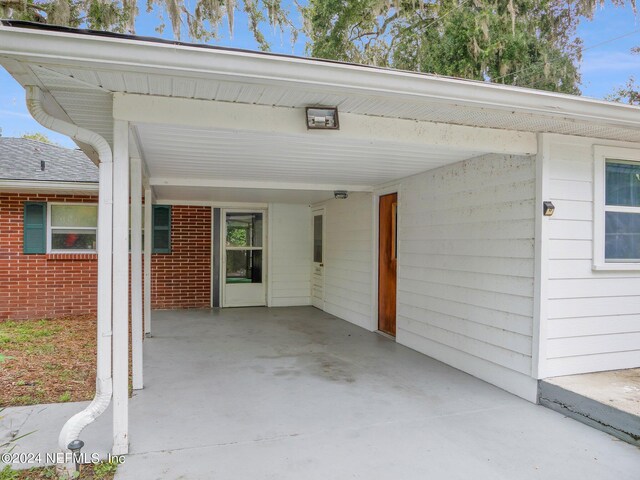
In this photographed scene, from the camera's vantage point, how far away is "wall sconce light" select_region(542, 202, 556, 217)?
3.66 meters

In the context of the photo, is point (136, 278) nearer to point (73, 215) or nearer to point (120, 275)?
point (120, 275)

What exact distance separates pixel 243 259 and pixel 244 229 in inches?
24.7

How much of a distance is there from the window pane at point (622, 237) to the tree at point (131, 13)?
22.5 ft

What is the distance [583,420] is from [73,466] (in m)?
3.49

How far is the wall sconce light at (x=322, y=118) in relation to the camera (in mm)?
2979

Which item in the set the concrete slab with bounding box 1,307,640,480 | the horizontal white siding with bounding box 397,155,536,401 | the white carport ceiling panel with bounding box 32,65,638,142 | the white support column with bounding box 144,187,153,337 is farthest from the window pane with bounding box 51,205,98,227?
the white carport ceiling panel with bounding box 32,65,638,142

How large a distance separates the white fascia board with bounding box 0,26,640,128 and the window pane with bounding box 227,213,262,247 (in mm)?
6784

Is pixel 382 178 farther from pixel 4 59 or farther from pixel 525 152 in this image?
pixel 4 59

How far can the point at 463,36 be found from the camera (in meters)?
9.55

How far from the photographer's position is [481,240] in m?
4.44

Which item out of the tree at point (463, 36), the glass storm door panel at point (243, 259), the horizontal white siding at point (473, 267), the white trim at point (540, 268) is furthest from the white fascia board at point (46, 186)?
the white trim at point (540, 268)

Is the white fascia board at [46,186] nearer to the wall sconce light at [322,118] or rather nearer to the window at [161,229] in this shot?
the window at [161,229]

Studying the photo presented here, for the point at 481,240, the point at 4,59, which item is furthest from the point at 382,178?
the point at 4,59

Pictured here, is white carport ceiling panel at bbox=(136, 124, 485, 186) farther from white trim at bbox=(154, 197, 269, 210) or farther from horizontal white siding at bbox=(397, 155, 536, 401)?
white trim at bbox=(154, 197, 269, 210)
